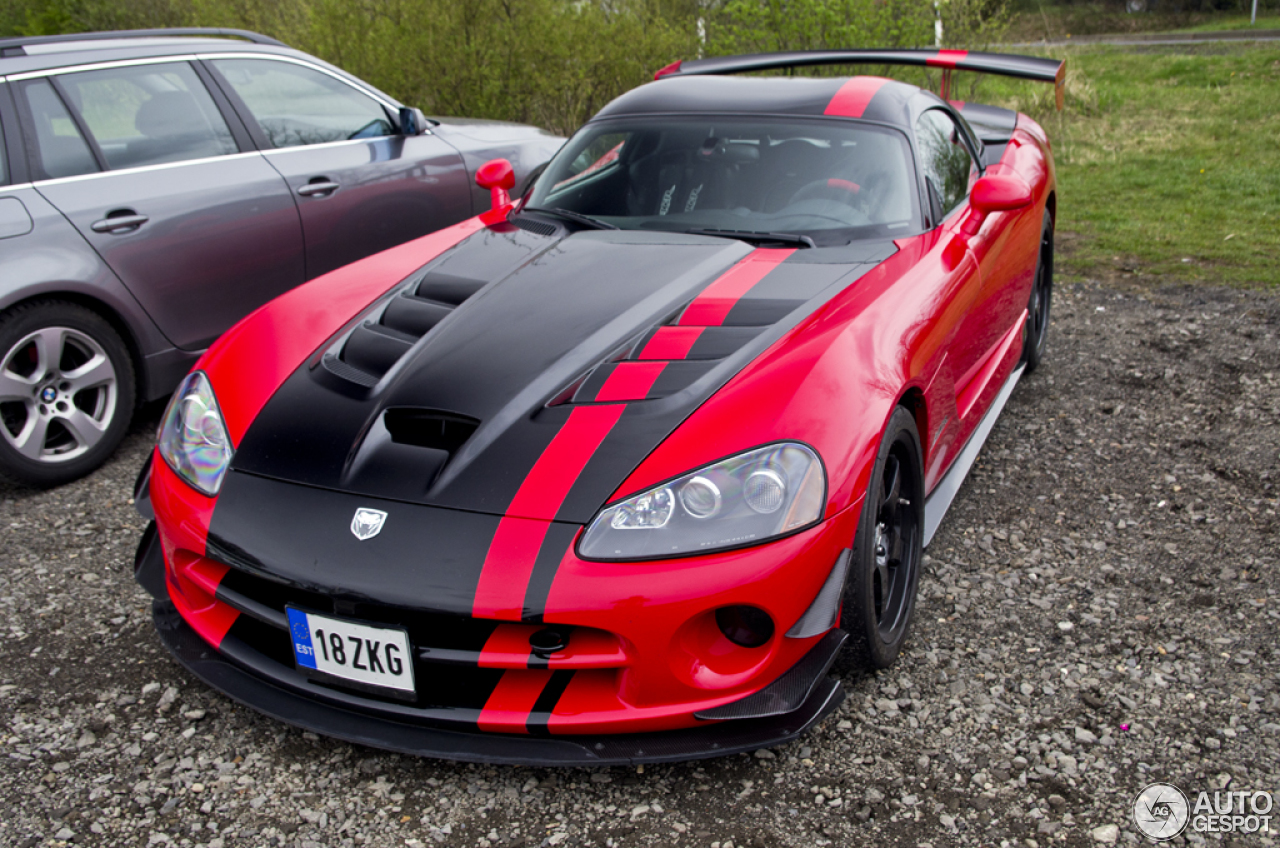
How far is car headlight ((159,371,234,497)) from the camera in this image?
2.42 m

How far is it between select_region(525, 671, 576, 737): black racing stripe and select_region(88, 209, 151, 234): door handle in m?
2.83

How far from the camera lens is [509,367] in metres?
2.48

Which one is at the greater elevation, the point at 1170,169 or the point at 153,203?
the point at 153,203

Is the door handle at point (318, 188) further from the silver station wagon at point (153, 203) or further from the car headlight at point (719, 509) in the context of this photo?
the car headlight at point (719, 509)

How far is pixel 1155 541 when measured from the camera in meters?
3.28

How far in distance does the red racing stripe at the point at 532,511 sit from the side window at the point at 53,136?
2.71 metres

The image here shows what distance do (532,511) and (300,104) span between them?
3.37 m

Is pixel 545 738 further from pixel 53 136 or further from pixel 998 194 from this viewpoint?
pixel 53 136

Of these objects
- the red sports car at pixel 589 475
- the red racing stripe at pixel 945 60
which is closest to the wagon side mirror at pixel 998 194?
the red sports car at pixel 589 475

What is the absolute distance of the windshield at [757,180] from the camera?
126 inches

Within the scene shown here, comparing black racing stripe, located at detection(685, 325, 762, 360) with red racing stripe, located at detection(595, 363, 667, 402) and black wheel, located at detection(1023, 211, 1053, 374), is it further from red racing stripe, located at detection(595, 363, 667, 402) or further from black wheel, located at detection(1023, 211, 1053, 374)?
black wheel, located at detection(1023, 211, 1053, 374)

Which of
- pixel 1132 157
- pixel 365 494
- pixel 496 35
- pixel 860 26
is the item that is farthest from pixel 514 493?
pixel 1132 157

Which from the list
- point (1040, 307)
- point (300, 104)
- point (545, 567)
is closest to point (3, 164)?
point (300, 104)

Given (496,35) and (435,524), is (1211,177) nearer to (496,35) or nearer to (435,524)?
(496,35)
